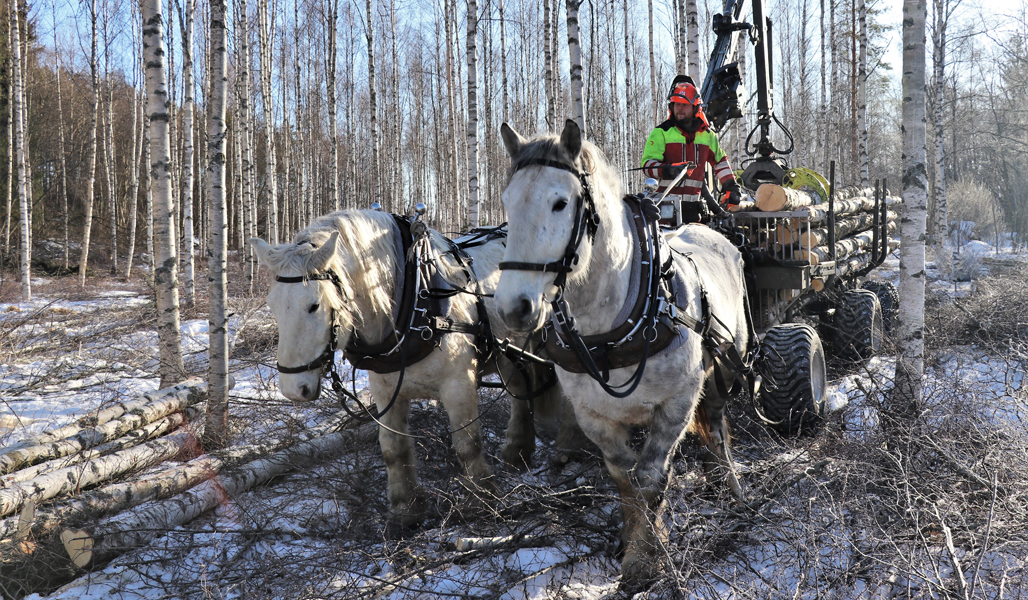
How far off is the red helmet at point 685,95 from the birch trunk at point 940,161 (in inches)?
505

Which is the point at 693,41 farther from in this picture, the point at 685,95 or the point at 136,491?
the point at 136,491

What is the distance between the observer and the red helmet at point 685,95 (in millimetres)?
4812

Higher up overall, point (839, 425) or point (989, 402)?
point (989, 402)

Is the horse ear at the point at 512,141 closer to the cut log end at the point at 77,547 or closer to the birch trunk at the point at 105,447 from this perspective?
the cut log end at the point at 77,547

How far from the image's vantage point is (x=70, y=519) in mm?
3266

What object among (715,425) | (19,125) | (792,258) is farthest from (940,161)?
(19,125)

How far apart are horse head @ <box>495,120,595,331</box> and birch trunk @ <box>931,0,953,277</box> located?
51.4ft

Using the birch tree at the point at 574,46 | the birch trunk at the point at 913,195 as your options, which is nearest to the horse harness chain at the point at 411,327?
the birch trunk at the point at 913,195

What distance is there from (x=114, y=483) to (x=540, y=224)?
375 centimetres

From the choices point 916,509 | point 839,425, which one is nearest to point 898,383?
point 839,425

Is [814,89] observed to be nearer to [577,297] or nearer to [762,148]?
[762,148]

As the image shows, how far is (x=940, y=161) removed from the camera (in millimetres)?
15742

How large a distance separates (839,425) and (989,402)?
2.69ft

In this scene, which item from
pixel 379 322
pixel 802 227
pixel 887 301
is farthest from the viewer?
pixel 887 301
